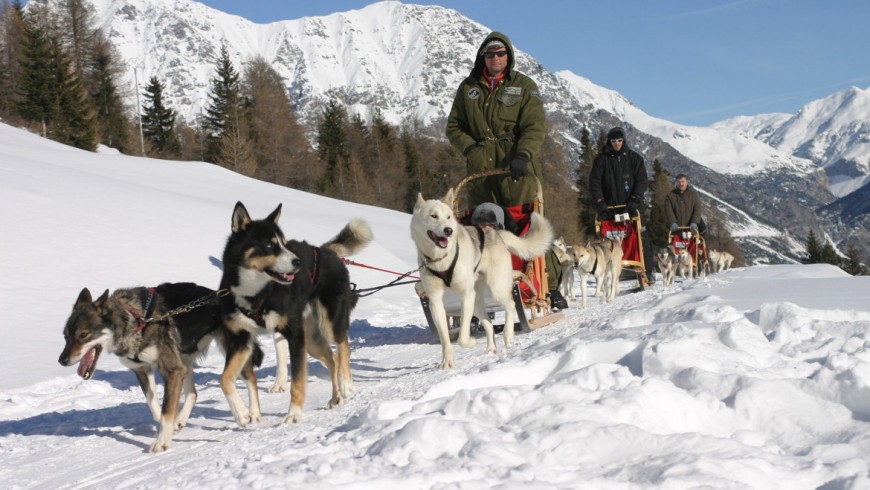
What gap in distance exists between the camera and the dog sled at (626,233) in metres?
11.3

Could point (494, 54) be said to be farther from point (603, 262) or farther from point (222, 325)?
point (603, 262)

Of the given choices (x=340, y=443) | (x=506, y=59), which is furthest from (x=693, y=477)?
(x=506, y=59)

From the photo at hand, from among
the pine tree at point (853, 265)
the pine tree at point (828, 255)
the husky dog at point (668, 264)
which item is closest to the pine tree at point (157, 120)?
the husky dog at point (668, 264)

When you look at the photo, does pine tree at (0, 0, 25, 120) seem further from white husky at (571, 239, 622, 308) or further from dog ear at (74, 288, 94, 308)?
dog ear at (74, 288, 94, 308)

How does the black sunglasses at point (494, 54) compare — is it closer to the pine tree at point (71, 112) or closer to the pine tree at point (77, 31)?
the pine tree at point (71, 112)

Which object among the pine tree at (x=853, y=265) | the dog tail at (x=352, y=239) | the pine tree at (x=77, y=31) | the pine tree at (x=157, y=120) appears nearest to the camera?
the dog tail at (x=352, y=239)

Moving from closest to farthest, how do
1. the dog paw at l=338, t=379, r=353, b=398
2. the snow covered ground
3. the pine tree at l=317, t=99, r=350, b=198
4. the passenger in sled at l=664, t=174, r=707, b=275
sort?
the snow covered ground → the dog paw at l=338, t=379, r=353, b=398 → the passenger in sled at l=664, t=174, r=707, b=275 → the pine tree at l=317, t=99, r=350, b=198

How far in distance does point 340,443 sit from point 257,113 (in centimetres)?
5005

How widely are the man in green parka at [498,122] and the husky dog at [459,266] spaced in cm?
101

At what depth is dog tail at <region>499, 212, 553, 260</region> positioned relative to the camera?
6556 millimetres

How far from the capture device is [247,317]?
14.4ft

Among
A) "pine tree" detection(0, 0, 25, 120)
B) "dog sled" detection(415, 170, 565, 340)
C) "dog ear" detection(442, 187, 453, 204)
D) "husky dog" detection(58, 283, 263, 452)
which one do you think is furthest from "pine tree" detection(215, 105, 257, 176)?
"husky dog" detection(58, 283, 263, 452)

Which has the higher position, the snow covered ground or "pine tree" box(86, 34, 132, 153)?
"pine tree" box(86, 34, 132, 153)

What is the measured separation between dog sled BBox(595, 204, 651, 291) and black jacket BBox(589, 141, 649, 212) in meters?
0.19
